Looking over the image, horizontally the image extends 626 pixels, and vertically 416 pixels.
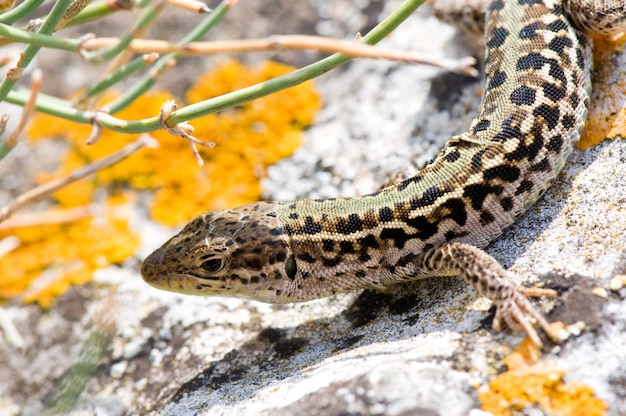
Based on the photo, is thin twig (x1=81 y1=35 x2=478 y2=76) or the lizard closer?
thin twig (x1=81 y1=35 x2=478 y2=76)

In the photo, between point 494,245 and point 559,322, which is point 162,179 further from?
point 559,322

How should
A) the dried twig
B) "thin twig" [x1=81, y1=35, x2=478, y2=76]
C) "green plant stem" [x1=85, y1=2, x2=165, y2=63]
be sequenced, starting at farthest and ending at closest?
the dried twig → "green plant stem" [x1=85, y1=2, x2=165, y2=63] → "thin twig" [x1=81, y1=35, x2=478, y2=76]

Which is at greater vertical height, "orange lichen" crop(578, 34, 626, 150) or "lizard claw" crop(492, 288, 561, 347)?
"orange lichen" crop(578, 34, 626, 150)

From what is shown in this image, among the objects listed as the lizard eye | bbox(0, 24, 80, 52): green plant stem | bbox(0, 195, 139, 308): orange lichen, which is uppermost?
bbox(0, 24, 80, 52): green plant stem

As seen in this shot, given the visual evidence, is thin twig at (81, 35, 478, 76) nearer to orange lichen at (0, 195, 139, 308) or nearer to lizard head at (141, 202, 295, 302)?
lizard head at (141, 202, 295, 302)

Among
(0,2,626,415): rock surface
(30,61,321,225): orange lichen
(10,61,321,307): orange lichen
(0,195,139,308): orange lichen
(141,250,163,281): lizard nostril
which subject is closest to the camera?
(0,2,626,415): rock surface

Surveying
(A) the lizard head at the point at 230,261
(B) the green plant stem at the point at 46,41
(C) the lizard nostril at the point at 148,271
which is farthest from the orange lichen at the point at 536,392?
(B) the green plant stem at the point at 46,41

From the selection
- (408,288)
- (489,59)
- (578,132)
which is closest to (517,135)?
(578,132)

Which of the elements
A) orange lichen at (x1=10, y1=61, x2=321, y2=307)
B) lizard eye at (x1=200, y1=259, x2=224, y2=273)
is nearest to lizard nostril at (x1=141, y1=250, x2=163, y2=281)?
lizard eye at (x1=200, y1=259, x2=224, y2=273)
